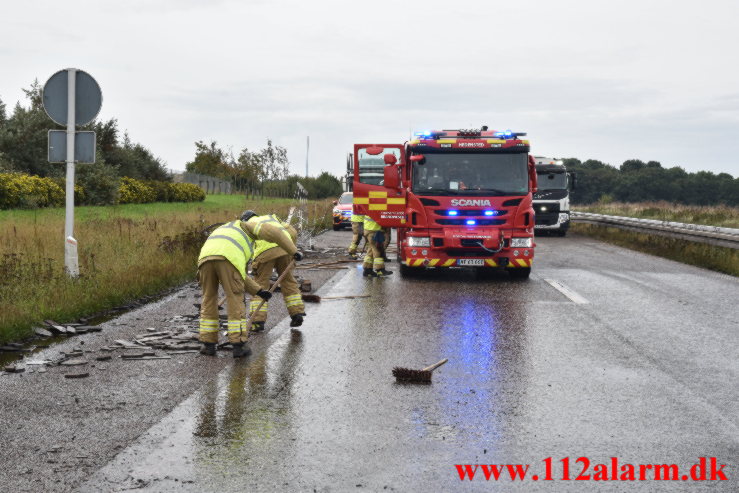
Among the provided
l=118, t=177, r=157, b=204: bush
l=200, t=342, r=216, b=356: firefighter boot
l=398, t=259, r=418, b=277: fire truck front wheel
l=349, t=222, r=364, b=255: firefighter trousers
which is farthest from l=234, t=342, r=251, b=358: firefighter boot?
l=118, t=177, r=157, b=204: bush

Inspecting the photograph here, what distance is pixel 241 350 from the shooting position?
22.7 feet

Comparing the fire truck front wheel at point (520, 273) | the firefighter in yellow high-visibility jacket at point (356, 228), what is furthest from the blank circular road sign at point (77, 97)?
the fire truck front wheel at point (520, 273)

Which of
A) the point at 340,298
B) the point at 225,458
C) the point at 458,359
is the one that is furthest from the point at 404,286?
the point at 225,458

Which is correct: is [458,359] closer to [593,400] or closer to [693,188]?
[593,400]

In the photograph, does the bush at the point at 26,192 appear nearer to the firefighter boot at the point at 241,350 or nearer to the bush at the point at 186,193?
the bush at the point at 186,193

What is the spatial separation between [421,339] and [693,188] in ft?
292

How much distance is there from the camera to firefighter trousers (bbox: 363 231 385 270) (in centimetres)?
1369

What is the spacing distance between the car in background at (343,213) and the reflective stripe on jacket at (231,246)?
851 inches

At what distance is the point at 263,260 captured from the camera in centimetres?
838

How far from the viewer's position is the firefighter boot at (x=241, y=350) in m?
6.91

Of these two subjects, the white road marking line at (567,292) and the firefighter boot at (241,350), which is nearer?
the firefighter boot at (241,350)

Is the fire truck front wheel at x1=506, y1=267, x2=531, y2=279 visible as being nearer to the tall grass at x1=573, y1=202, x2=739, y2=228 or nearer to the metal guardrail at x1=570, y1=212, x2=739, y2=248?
the metal guardrail at x1=570, y1=212, x2=739, y2=248

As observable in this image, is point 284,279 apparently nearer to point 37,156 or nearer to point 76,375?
point 76,375

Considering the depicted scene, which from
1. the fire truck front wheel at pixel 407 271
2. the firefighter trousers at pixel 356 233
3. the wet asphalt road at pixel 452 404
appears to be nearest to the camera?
the wet asphalt road at pixel 452 404
